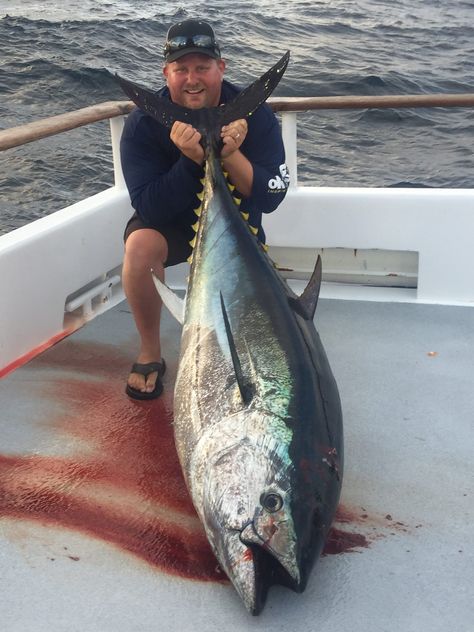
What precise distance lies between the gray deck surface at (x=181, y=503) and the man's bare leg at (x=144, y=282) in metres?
0.11

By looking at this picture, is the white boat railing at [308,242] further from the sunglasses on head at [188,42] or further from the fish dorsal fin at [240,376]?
the fish dorsal fin at [240,376]

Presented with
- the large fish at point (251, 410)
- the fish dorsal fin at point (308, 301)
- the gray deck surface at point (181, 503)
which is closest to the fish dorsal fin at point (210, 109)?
the large fish at point (251, 410)

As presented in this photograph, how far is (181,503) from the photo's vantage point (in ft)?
6.81

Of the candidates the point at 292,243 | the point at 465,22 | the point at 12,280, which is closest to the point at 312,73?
the point at 465,22

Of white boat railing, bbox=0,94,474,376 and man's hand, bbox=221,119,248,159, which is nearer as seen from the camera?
man's hand, bbox=221,119,248,159

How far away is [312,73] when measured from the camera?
443 inches

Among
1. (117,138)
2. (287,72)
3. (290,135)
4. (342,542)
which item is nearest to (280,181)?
(290,135)

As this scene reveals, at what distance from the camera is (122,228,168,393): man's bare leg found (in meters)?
2.58

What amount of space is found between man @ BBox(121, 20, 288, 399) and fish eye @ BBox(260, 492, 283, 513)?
1.01m

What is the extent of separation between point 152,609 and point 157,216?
1291 mm

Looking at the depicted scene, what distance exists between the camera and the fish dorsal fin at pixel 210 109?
2.41m

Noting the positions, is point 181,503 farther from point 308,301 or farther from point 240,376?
point 308,301

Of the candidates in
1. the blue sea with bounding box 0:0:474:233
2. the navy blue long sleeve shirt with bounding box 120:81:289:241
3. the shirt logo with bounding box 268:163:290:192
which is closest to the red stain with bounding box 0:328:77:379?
the navy blue long sleeve shirt with bounding box 120:81:289:241

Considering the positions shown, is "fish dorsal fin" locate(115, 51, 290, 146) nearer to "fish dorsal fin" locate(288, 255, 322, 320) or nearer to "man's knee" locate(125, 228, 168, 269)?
"man's knee" locate(125, 228, 168, 269)
